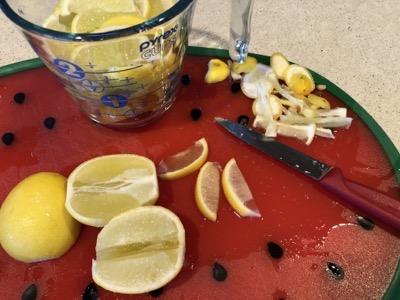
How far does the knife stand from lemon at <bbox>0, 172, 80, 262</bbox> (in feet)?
1.12

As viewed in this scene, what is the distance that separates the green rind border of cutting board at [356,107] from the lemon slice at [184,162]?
0.79 ft

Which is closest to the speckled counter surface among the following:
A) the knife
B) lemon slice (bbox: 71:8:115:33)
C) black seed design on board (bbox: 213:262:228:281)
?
the knife

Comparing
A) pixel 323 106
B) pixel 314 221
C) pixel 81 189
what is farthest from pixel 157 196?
pixel 323 106

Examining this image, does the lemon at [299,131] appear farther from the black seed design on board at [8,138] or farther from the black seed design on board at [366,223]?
the black seed design on board at [8,138]

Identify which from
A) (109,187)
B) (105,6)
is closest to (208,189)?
(109,187)

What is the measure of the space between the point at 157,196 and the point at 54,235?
172mm

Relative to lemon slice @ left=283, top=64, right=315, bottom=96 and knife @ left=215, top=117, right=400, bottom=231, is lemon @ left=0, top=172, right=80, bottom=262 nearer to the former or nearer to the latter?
knife @ left=215, top=117, right=400, bottom=231

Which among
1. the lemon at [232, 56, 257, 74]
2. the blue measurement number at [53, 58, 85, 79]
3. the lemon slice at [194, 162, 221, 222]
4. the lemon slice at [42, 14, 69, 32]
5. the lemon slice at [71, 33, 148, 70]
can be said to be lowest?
the lemon slice at [194, 162, 221, 222]

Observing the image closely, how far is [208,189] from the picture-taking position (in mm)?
774

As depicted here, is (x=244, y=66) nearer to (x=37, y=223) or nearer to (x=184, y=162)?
(x=184, y=162)

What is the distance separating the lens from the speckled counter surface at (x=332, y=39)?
1.04 m

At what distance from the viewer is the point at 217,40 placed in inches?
45.1

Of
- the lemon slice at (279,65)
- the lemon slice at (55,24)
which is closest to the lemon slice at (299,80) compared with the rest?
the lemon slice at (279,65)

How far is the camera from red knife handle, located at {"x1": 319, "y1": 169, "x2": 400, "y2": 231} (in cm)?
71
